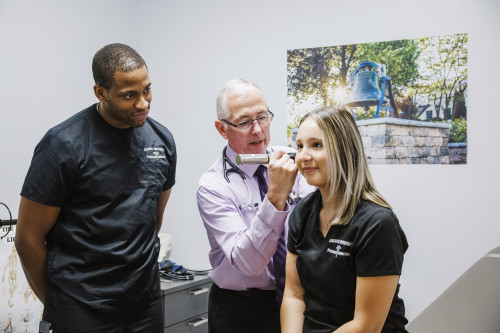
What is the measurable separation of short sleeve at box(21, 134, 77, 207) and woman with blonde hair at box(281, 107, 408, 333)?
0.74m

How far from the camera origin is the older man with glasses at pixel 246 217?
1.44 meters

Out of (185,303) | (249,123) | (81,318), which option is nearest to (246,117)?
(249,123)

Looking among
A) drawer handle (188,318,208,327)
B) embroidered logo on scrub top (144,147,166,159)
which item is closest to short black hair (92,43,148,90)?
embroidered logo on scrub top (144,147,166,159)

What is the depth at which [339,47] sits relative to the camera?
2.86 m

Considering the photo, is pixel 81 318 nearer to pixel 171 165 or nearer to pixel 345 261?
pixel 171 165

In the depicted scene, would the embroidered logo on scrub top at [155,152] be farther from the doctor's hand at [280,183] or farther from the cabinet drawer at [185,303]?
the cabinet drawer at [185,303]

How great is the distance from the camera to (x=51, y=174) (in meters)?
1.56

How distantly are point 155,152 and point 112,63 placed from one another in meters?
0.38

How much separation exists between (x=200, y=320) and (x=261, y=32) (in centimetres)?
184

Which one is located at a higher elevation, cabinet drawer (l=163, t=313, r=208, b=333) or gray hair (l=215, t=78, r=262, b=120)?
gray hair (l=215, t=78, r=262, b=120)

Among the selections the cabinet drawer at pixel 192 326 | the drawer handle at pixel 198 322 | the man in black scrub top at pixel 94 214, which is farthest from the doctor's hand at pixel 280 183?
the drawer handle at pixel 198 322

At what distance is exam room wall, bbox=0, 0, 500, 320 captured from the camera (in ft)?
8.36

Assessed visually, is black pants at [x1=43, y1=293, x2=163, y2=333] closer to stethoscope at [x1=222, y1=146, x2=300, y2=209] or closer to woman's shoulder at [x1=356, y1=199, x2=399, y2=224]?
stethoscope at [x1=222, y1=146, x2=300, y2=209]

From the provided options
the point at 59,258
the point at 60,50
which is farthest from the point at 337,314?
the point at 60,50
